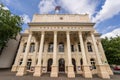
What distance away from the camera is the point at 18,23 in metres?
20.8

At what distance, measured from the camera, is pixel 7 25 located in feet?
58.3

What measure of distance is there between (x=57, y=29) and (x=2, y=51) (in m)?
12.4

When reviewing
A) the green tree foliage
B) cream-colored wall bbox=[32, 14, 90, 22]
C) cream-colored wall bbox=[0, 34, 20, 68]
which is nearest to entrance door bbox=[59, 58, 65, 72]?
cream-colored wall bbox=[32, 14, 90, 22]

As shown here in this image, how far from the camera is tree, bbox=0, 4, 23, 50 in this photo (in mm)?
17783

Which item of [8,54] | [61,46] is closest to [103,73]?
[61,46]

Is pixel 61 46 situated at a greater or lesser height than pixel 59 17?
lesser

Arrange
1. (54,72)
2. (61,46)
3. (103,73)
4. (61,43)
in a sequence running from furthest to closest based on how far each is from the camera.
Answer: (61,43), (61,46), (54,72), (103,73)

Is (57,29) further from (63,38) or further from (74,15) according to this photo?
(74,15)

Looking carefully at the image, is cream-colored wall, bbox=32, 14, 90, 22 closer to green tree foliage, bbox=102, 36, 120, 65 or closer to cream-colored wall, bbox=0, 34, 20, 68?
cream-colored wall, bbox=0, 34, 20, 68

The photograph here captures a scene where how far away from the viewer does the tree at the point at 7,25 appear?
58.3 feet

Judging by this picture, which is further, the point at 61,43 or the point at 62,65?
the point at 61,43

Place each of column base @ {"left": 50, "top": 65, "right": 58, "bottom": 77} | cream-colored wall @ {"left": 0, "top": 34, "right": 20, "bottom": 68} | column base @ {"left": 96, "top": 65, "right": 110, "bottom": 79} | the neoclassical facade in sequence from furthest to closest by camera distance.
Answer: cream-colored wall @ {"left": 0, "top": 34, "right": 20, "bottom": 68} → the neoclassical facade → column base @ {"left": 50, "top": 65, "right": 58, "bottom": 77} → column base @ {"left": 96, "top": 65, "right": 110, "bottom": 79}

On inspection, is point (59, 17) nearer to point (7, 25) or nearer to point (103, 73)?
point (7, 25)

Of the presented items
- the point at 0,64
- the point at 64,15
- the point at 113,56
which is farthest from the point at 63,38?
the point at 0,64
